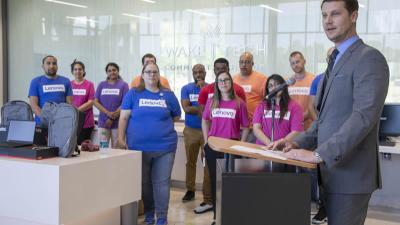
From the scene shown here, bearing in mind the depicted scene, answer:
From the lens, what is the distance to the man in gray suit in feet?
5.46

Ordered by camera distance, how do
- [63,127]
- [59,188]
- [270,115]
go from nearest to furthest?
1. [59,188]
2. [63,127]
3. [270,115]

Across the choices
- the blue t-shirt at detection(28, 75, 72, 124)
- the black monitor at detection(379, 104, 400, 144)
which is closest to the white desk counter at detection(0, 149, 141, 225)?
the blue t-shirt at detection(28, 75, 72, 124)

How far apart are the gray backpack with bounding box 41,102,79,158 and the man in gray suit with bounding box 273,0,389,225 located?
170cm

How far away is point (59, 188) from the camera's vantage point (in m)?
2.79

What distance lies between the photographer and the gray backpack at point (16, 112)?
338 centimetres

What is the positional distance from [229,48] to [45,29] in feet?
11.4

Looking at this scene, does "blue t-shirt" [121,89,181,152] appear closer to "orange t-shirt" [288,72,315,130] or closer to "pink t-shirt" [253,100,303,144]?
"pink t-shirt" [253,100,303,144]

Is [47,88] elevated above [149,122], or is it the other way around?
[47,88]

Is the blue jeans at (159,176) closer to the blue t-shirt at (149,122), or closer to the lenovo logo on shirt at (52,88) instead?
the blue t-shirt at (149,122)

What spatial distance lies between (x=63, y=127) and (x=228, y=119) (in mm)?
1607

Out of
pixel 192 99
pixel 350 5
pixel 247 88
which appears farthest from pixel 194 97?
pixel 350 5

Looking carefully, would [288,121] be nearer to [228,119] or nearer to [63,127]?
[228,119]

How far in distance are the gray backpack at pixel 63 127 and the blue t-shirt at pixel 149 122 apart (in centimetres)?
91

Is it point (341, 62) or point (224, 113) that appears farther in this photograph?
point (224, 113)
